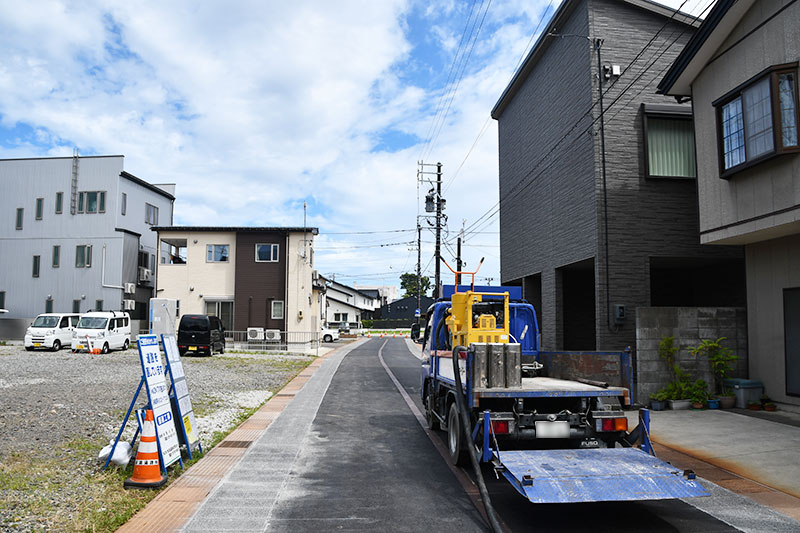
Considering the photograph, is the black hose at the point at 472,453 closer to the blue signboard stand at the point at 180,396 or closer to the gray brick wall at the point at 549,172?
the blue signboard stand at the point at 180,396

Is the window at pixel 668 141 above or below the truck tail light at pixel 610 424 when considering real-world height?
above

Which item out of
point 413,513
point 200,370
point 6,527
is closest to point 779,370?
point 413,513

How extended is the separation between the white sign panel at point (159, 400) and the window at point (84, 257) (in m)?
29.8

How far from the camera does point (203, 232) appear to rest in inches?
1272

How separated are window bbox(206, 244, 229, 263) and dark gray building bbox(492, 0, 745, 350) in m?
21.6

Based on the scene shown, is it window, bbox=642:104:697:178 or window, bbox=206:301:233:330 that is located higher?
window, bbox=642:104:697:178

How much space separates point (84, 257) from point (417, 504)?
33.0 meters

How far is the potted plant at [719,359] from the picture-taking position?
459 inches


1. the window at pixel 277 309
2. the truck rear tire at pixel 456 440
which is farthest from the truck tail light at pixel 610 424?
the window at pixel 277 309

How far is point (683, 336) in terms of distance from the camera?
470 inches

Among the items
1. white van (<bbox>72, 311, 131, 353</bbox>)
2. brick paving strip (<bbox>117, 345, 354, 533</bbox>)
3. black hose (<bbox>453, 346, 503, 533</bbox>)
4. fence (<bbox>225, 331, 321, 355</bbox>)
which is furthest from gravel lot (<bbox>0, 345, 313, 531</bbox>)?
fence (<bbox>225, 331, 321, 355</bbox>)

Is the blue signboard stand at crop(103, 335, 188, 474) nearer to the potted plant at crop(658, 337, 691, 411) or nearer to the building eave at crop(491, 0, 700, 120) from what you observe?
the potted plant at crop(658, 337, 691, 411)

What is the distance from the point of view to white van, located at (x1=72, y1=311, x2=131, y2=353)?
25.4m

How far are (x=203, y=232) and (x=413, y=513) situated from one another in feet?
96.5
